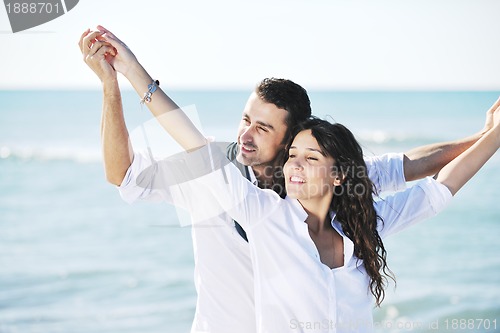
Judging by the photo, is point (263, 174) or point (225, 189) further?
point (263, 174)

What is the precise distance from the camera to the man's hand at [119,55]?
2.44 metres

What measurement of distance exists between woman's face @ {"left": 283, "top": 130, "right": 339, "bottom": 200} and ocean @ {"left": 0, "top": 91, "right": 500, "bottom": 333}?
41 centimetres

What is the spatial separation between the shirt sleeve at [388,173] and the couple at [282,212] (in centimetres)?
12

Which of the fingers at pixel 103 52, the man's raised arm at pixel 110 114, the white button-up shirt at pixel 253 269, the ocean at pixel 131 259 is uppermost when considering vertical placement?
the fingers at pixel 103 52

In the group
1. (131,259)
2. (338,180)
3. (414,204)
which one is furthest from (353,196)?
(131,259)

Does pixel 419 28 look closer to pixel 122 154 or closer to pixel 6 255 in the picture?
pixel 6 255

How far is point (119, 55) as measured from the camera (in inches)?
96.3

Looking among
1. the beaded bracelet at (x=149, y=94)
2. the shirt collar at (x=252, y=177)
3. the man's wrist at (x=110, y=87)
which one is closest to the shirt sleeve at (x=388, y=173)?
the shirt collar at (x=252, y=177)

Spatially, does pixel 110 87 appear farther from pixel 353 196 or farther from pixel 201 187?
pixel 353 196

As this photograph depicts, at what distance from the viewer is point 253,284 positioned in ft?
8.47

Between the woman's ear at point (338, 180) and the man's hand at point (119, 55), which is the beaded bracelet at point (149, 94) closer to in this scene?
the man's hand at point (119, 55)

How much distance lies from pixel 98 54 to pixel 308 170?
A: 822mm

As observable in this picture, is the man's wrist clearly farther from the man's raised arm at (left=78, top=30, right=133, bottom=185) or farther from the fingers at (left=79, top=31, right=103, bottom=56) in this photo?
the fingers at (left=79, top=31, right=103, bottom=56)

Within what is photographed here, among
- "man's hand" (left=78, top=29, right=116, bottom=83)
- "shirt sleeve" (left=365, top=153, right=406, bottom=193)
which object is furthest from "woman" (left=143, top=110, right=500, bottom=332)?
"man's hand" (left=78, top=29, right=116, bottom=83)
